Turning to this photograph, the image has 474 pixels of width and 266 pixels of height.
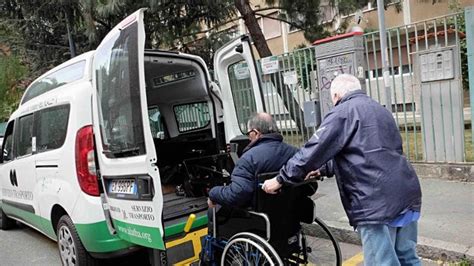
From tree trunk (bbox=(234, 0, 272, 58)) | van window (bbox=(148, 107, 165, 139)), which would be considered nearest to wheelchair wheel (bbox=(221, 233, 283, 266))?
van window (bbox=(148, 107, 165, 139))

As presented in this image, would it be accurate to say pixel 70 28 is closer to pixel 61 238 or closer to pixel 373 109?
pixel 61 238

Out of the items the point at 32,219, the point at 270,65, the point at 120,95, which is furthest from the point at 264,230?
the point at 270,65

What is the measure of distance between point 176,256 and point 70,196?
111 cm

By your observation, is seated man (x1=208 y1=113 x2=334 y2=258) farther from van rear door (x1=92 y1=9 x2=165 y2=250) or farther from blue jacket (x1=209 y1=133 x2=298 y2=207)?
van rear door (x1=92 y1=9 x2=165 y2=250)

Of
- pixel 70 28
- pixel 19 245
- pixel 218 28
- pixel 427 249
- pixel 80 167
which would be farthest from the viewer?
pixel 218 28

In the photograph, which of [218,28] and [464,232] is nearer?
[464,232]

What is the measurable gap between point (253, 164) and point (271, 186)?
14.4 inches

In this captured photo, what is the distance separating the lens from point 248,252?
10.2ft

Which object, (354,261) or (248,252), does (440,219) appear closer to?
(354,261)

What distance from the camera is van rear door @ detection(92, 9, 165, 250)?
10.3ft

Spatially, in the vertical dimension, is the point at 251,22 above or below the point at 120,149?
above

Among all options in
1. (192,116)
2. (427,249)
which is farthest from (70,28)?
(427,249)

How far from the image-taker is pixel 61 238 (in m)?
4.14

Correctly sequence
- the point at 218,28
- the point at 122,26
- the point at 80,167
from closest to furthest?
the point at 122,26 < the point at 80,167 < the point at 218,28
